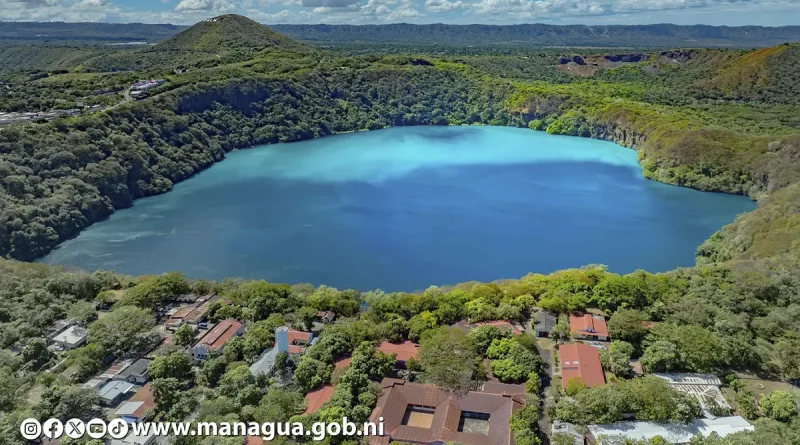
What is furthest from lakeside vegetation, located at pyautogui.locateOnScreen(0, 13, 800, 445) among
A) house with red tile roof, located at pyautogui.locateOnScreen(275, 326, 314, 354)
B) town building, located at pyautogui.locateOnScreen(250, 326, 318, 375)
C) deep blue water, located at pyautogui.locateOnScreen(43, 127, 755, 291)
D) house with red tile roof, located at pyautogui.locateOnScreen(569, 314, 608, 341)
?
deep blue water, located at pyautogui.locateOnScreen(43, 127, 755, 291)

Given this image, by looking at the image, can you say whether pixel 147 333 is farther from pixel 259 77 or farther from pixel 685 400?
pixel 259 77

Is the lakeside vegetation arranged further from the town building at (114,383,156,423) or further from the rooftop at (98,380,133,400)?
the rooftop at (98,380,133,400)

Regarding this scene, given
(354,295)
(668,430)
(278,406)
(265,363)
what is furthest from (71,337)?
(668,430)

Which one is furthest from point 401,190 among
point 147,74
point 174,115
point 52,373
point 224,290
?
point 147,74

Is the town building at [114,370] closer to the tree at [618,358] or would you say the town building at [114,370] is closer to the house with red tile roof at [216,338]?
the house with red tile roof at [216,338]

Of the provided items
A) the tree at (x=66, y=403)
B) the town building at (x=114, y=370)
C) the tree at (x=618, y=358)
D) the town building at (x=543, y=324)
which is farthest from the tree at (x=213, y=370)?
the tree at (x=618, y=358)

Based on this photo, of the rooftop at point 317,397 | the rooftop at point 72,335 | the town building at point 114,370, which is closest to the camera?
the rooftop at point 317,397
